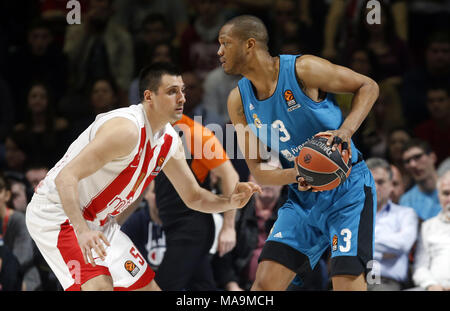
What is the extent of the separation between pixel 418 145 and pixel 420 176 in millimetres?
289

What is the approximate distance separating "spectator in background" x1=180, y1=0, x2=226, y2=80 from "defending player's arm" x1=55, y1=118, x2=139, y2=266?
414cm

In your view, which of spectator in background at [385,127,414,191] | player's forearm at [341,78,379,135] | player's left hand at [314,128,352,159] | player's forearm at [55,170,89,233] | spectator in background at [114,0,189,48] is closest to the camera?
player's forearm at [55,170,89,233]

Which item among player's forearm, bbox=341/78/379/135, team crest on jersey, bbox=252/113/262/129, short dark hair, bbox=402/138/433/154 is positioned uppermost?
player's forearm, bbox=341/78/379/135

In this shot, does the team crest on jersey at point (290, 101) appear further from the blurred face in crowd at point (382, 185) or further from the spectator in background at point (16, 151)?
the spectator in background at point (16, 151)

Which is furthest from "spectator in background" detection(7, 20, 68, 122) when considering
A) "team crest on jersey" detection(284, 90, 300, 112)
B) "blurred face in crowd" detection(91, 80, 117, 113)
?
"team crest on jersey" detection(284, 90, 300, 112)

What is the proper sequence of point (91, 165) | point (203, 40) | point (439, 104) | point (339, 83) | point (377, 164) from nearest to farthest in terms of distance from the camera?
point (91, 165)
point (339, 83)
point (377, 164)
point (439, 104)
point (203, 40)

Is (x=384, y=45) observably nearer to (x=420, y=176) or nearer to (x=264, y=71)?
(x=420, y=176)

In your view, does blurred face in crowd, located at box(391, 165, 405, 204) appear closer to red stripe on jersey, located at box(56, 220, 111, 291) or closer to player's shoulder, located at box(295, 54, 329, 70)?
player's shoulder, located at box(295, 54, 329, 70)

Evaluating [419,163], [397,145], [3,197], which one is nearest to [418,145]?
[419,163]

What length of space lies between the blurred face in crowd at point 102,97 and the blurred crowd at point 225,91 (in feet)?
0.04

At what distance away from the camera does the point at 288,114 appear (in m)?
4.31

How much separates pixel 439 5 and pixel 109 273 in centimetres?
625

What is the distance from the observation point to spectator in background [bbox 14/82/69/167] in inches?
279
